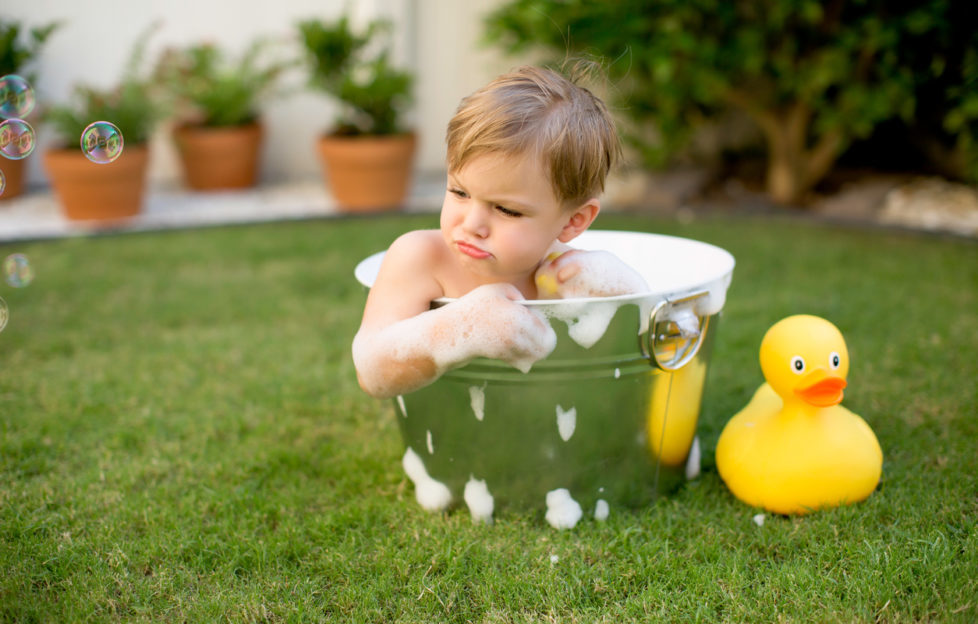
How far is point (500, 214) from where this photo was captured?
136 centimetres

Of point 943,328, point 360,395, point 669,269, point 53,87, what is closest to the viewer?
point 669,269

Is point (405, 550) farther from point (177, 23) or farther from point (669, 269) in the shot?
point (177, 23)

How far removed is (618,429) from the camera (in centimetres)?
151

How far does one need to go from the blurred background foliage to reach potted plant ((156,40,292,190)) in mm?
1496

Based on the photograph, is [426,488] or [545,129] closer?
[545,129]

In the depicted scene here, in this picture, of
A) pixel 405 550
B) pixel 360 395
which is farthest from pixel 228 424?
pixel 405 550

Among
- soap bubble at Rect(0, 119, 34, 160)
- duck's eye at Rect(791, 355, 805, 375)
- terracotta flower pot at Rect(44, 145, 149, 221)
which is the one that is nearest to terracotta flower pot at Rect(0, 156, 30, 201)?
terracotta flower pot at Rect(44, 145, 149, 221)

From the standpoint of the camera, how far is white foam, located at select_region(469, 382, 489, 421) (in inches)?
57.2

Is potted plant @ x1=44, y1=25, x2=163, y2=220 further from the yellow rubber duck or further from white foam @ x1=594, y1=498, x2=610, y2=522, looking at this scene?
the yellow rubber duck

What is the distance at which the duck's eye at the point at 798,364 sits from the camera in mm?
1522

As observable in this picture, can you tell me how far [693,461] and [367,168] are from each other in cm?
321

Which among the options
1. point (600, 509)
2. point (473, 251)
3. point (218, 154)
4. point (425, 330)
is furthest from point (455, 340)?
point (218, 154)

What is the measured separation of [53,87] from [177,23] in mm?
808

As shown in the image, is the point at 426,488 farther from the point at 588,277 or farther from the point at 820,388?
the point at 820,388
